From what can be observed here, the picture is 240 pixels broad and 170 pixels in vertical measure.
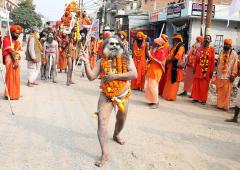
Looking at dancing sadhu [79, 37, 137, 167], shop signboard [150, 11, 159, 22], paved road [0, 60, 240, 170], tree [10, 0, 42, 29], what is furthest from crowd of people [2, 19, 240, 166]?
tree [10, 0, 42, 29]

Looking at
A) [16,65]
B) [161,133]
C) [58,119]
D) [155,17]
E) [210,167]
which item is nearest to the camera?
[210,167]

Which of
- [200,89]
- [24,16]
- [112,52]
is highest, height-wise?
[24,16]

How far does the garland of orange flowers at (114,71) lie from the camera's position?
16.9ft

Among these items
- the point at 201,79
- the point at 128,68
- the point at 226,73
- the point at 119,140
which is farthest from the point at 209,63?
the point at 128,68

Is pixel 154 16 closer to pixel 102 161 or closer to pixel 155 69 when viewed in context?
pixel 155 69

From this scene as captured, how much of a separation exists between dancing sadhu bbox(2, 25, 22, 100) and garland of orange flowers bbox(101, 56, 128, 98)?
4.08 m

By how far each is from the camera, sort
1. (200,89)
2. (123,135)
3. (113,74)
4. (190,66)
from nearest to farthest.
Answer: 1. (113,74)
2. (123,135)
3. (200,89)
4. (190,66)

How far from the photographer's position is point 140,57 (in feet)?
38.3

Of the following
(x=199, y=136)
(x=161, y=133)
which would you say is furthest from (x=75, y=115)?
(x=199, y=136)

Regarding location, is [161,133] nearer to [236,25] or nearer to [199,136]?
[199,136]

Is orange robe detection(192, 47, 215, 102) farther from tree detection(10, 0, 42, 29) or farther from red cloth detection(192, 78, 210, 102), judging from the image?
tree detection(10, 0, 42, 29)

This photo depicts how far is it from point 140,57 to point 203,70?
228 centimetres

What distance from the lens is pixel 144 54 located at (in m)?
11.6

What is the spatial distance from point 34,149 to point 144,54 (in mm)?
6851
